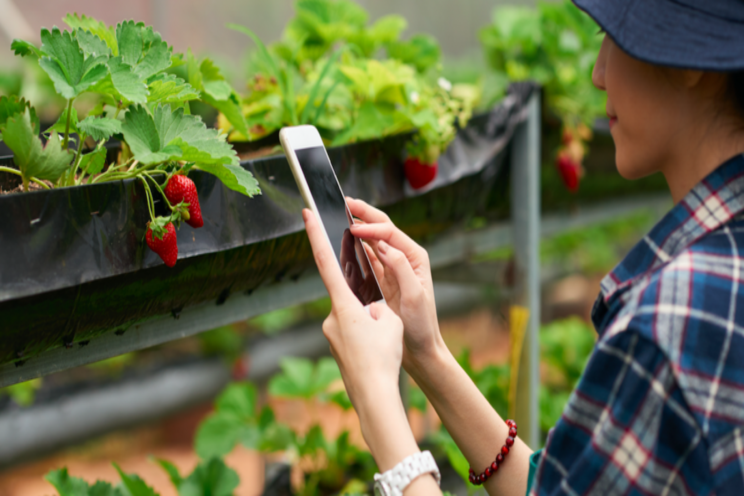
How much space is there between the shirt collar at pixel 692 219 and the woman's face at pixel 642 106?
0.05m

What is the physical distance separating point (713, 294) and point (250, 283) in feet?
2.35

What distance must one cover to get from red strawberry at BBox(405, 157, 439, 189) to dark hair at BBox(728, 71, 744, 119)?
75cm

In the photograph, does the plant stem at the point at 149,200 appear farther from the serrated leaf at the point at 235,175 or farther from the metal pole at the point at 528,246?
the metal pole at the point at 528,246

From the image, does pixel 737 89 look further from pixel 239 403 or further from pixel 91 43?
pixel 239 403

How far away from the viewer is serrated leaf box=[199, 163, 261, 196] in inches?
30.2

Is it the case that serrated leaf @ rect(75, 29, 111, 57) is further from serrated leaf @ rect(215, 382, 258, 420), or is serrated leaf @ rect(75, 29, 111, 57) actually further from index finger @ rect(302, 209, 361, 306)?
serrated leaf @ rect(215, 382, 258, 420)

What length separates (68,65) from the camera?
69 centimetres

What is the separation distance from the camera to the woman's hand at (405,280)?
2.44 feet

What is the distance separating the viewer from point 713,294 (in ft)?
1.73

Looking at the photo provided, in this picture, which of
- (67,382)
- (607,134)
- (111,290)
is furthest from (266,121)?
(67,382)

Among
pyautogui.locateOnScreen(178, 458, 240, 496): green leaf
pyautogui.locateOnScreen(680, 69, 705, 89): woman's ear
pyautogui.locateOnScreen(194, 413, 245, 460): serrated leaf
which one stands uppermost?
pyautogui.locateOnScreen(680, 69, 705, 89): woman's ear

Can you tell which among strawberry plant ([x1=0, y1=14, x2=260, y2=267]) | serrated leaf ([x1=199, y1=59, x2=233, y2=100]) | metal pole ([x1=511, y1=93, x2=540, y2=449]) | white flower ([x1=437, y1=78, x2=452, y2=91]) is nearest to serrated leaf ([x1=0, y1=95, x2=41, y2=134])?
strawberry plant ([x1=0, y1=14, x2=260, y2=267])

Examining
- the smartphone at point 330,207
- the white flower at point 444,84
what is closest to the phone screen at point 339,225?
the smartphone at point 330,207

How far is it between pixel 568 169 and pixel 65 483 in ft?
5.33
